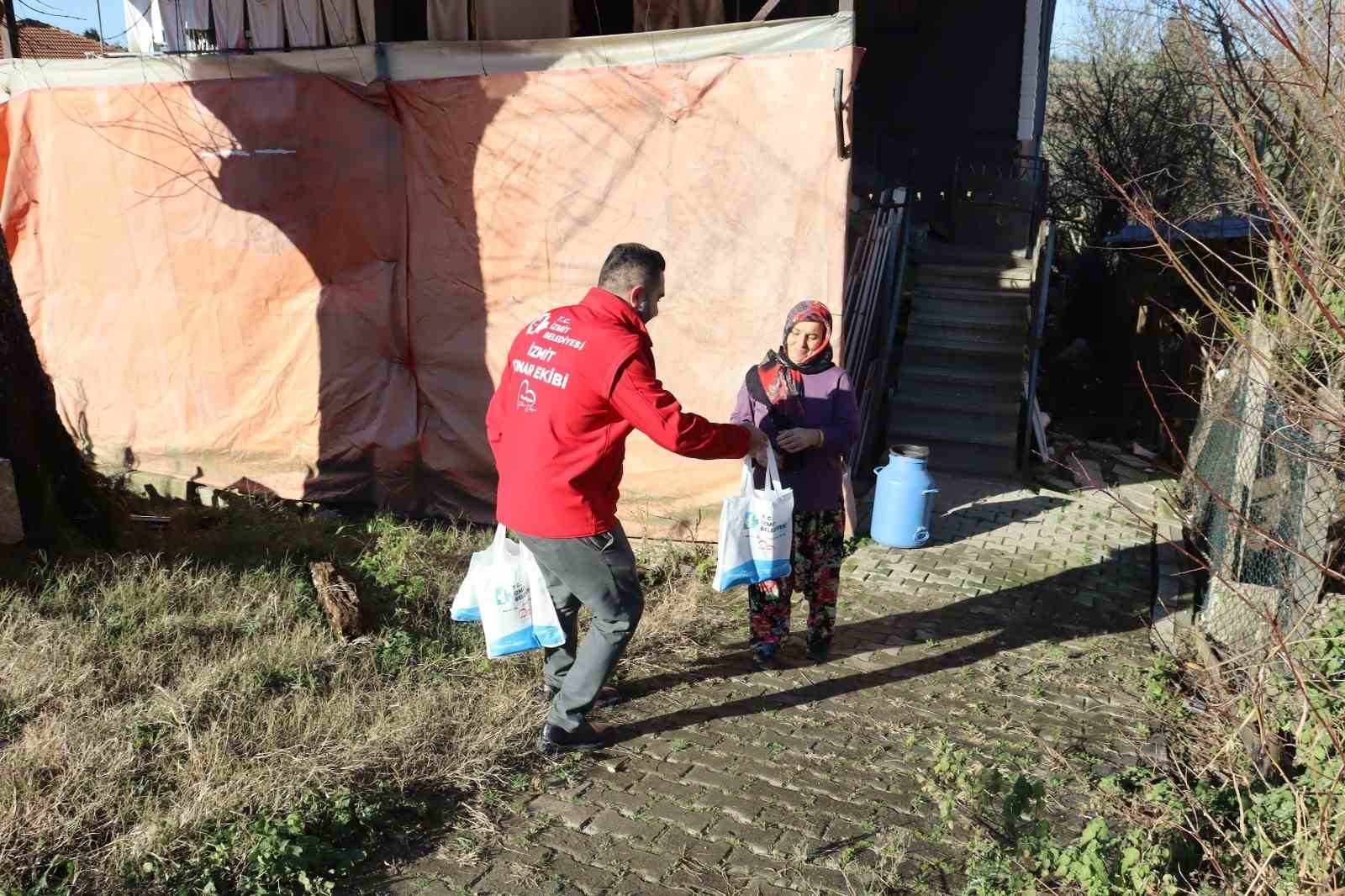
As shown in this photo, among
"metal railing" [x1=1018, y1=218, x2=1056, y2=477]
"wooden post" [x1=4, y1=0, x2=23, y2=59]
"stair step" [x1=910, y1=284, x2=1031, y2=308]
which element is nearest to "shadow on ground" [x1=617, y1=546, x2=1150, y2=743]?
"metal railing" [x1=1018, y1=218, x2=1056, y2=477]

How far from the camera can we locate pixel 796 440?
14.8ft

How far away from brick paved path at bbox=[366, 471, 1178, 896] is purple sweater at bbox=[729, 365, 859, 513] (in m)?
0.96

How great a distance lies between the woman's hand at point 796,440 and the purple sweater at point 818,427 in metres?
0.12

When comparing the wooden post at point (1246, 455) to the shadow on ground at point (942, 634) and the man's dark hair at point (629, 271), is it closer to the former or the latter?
the shadow on ground at point (942, 634)

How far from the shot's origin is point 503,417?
4.00 metres

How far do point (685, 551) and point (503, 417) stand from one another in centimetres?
295

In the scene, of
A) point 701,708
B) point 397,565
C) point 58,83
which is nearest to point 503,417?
point 701,708

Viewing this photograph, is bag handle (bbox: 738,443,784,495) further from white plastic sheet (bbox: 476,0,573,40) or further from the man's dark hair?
white plastic sheet (bbox: 476,0,573,40)

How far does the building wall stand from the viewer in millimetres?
12742

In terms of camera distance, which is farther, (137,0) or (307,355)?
(137,0)

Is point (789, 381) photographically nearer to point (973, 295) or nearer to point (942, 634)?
point (942, 634)

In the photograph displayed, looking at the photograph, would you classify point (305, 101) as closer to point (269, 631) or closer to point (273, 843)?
point (269, 631)

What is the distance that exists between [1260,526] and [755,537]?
3067mm

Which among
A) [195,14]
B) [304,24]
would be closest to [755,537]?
[304,24]
